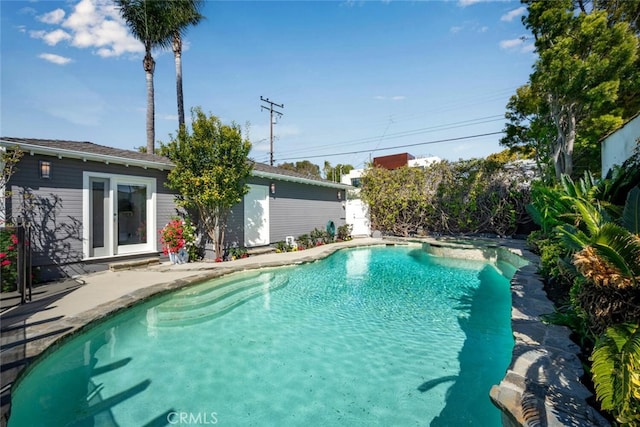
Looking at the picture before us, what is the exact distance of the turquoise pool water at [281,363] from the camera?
119 inches

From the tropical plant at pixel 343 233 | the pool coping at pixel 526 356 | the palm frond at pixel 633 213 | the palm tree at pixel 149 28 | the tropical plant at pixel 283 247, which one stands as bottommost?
the pool coping at pixel 526 356

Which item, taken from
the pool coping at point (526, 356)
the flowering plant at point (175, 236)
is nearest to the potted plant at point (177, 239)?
the flowering plant at point (175, 236)

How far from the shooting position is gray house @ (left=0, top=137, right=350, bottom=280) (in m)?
6.72

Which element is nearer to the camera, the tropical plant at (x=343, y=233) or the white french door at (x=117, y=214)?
the white french door at (x=117, y=214)

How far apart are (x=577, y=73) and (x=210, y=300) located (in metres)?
12.2

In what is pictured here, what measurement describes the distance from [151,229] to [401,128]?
2186cm

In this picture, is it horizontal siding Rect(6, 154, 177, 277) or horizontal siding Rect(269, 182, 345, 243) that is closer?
horizontal siding Rect(6, 154, 177, 277)

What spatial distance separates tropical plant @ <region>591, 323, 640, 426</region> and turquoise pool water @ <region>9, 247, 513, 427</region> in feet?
4.04

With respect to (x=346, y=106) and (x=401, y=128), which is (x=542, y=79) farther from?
(x=401, y=128)

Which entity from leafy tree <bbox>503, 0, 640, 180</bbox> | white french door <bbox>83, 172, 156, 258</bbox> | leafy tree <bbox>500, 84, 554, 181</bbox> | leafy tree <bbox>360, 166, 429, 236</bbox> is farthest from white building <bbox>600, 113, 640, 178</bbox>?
white french door <bbox>83, 172, 156, 258</bbox>

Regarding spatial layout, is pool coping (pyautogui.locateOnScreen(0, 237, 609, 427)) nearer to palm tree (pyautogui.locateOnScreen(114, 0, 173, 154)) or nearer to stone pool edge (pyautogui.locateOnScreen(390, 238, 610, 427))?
stone pool edge (pyautogui.locateOnScreen(390, 238, 610, 427))

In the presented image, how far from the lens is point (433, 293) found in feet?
23.5

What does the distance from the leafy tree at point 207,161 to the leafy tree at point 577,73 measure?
33.1ft

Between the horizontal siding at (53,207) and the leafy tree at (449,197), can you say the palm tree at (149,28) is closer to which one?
the horizontal siding at (53,207)
